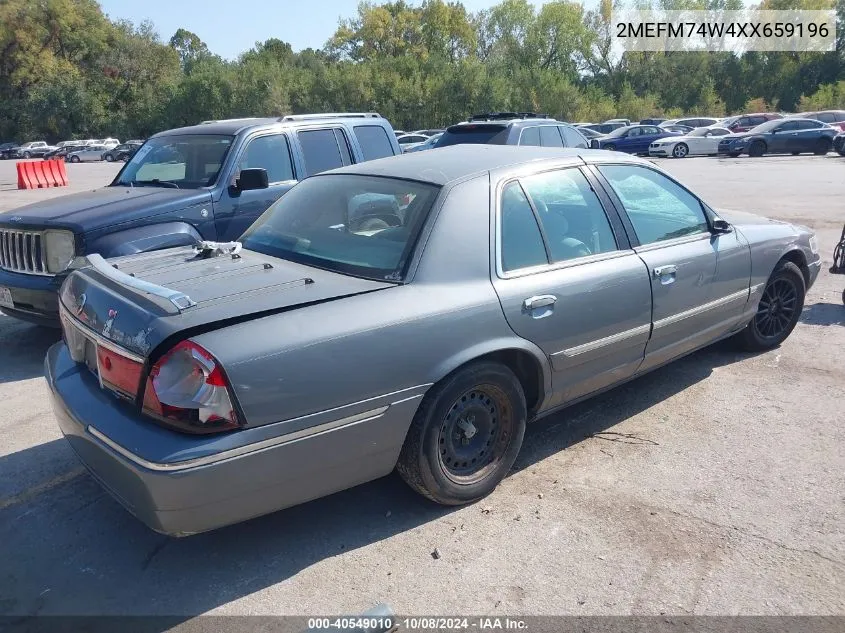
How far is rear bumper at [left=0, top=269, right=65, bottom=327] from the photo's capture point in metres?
5.71

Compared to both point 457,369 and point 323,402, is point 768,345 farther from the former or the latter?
point 323,402

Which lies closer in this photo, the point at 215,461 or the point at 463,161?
the point at 215,461

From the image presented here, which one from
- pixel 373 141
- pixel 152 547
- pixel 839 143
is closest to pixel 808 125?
pixel 839 143

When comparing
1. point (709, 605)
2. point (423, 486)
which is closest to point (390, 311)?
point (423, 486)

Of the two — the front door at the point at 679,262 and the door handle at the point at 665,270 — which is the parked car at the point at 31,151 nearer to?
the front door at the point at 679,262

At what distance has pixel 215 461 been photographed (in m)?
2.72

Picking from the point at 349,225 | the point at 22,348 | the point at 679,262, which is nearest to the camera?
the point at 349,225

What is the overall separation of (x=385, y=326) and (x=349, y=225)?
99 cm

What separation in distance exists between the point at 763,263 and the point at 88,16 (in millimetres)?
73339

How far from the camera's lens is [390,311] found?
3.17 m

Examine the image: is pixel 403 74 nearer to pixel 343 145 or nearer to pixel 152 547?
pixel 343 145

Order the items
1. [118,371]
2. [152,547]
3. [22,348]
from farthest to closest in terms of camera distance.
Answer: [22,348]
[152,547]
[118,371]

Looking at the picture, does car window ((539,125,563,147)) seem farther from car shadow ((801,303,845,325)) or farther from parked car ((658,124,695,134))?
parked car ((658,124,695,134))

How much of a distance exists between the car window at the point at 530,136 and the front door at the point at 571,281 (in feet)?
24.1
